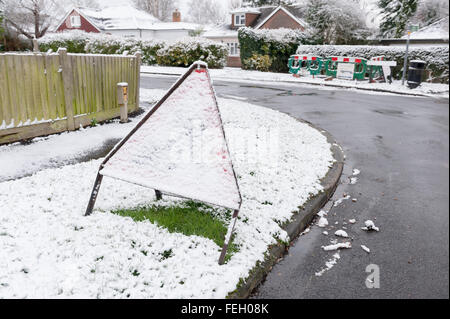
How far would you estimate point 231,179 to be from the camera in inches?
128

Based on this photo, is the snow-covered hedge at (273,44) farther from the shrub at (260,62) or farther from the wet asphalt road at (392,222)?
the wet asphalt road at (392,222)

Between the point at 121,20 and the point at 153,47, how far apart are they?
1056 inches

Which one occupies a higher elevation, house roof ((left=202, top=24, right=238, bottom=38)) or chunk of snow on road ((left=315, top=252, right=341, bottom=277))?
house roof ((left=202, top=24, right=238, bottom=38))

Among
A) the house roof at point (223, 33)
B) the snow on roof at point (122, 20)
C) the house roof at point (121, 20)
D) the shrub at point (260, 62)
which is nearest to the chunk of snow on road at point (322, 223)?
the shrub at point (260, 62)

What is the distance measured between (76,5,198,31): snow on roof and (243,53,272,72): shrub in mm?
25956

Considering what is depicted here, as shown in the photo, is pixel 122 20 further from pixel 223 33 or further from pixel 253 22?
pixel 253 22

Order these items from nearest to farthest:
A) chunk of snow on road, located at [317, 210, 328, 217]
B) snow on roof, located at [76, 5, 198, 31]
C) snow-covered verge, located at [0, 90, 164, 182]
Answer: chunk of snow on road, located at [317, 210, 328, 217] → snow-covered verge, located at [0, 90, 164, 182] → snow on roof, located at [76, 5, 198, 31]

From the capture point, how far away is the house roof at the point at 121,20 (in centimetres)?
4881

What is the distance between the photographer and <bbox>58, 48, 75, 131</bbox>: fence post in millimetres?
7100

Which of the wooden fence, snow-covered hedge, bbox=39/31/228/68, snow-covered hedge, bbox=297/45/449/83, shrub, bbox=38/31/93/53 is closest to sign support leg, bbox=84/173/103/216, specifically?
the wooden fence

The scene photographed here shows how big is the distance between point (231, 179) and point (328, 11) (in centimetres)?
2776

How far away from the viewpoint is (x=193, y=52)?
26.8 m

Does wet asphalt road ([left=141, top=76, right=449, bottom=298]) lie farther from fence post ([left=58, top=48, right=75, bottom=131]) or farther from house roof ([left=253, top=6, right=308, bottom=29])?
house roof ([left=253, top=6, right=308, bottom=29])
